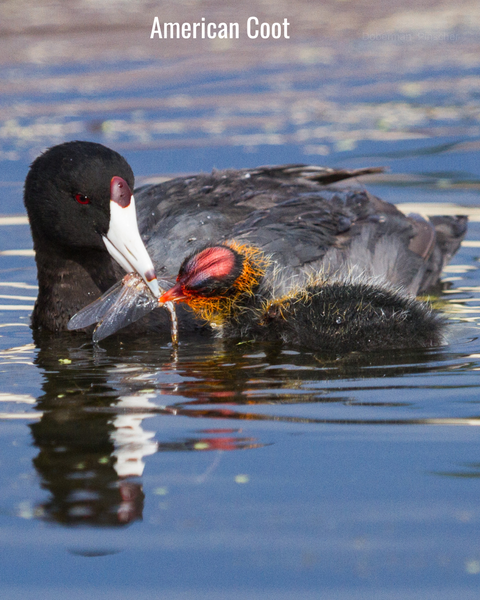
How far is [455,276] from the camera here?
24.4 ft

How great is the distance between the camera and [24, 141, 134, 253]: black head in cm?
546

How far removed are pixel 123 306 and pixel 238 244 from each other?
0.80m

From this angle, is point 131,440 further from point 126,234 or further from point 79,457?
point 126,234

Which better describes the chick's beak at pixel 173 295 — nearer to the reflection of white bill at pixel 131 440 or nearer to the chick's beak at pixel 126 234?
the chick's beak at pixel 126 234

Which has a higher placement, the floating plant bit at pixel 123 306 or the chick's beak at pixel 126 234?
the chick's beak at pixel 126 234

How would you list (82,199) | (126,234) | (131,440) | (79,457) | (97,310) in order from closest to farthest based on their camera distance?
(79,457) → (131,440) → (126,234) → (82,199) → (97,310)

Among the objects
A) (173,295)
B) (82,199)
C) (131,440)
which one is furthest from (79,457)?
(82,199)

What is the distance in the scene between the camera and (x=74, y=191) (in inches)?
220

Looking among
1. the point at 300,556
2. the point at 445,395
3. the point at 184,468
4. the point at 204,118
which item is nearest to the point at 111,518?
the point at 184,468

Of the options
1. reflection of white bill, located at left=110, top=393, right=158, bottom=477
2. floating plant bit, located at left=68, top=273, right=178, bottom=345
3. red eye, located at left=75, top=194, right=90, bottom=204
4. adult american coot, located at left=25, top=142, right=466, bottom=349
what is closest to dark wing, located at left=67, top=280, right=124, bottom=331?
floating plant bit, located at left=68, top=273, right=178, bottom=345

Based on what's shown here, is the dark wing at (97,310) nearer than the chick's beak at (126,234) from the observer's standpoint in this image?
No

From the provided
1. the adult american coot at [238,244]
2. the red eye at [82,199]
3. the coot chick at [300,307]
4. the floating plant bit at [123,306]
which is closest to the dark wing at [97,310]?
the floating plant bit at [123,306]

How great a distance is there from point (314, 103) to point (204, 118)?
162cm

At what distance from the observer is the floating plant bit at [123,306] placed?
557cm
